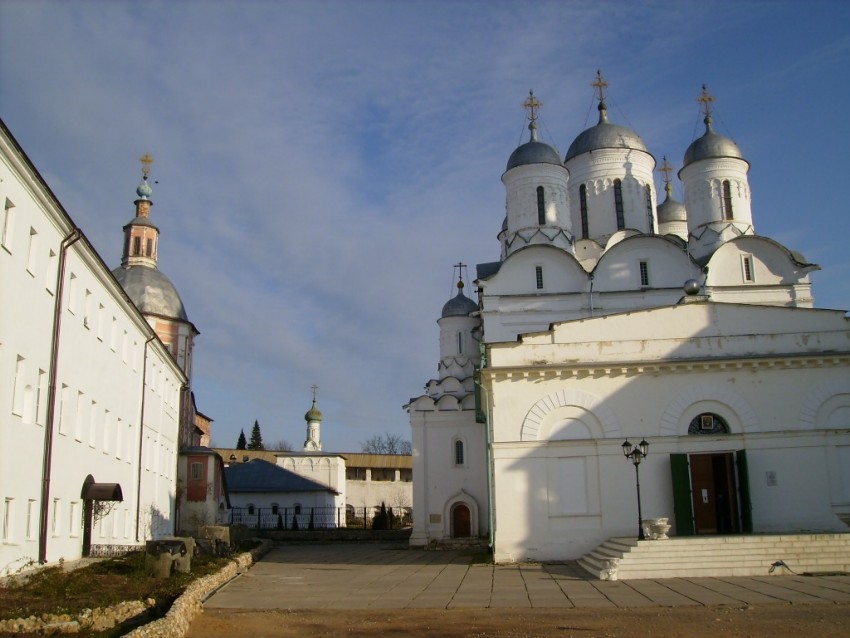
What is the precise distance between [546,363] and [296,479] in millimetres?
34156

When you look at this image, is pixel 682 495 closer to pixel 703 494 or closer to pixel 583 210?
pixel 703 494

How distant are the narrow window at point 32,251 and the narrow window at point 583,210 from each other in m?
26.3

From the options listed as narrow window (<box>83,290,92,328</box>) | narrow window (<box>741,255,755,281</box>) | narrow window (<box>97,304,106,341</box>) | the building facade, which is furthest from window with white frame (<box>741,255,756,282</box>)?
narrow window (<box>83,290,92,328</box>)

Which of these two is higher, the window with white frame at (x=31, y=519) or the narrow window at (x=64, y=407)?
the narrow window at (x=64, y=407)

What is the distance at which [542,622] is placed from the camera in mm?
11922

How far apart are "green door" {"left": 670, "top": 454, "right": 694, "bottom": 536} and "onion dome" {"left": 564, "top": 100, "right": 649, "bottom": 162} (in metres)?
20.1

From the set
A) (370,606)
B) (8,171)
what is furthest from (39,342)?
(370,606)

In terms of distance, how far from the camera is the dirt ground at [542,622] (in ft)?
36.1

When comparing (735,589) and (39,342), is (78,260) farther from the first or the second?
(735,589)

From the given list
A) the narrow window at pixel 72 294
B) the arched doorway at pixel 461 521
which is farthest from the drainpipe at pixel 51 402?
the arched doorway at pixel 461 521

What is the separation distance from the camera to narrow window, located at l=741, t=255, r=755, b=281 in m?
32.9

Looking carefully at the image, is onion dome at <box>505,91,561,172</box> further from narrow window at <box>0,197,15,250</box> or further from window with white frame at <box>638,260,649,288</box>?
narrow window at <box>0,197,15,250</box>

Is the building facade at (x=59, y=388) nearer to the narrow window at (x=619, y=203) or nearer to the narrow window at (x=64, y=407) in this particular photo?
the narrow window at (x=64, y=407)

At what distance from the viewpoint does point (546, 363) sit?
75.0 ft
